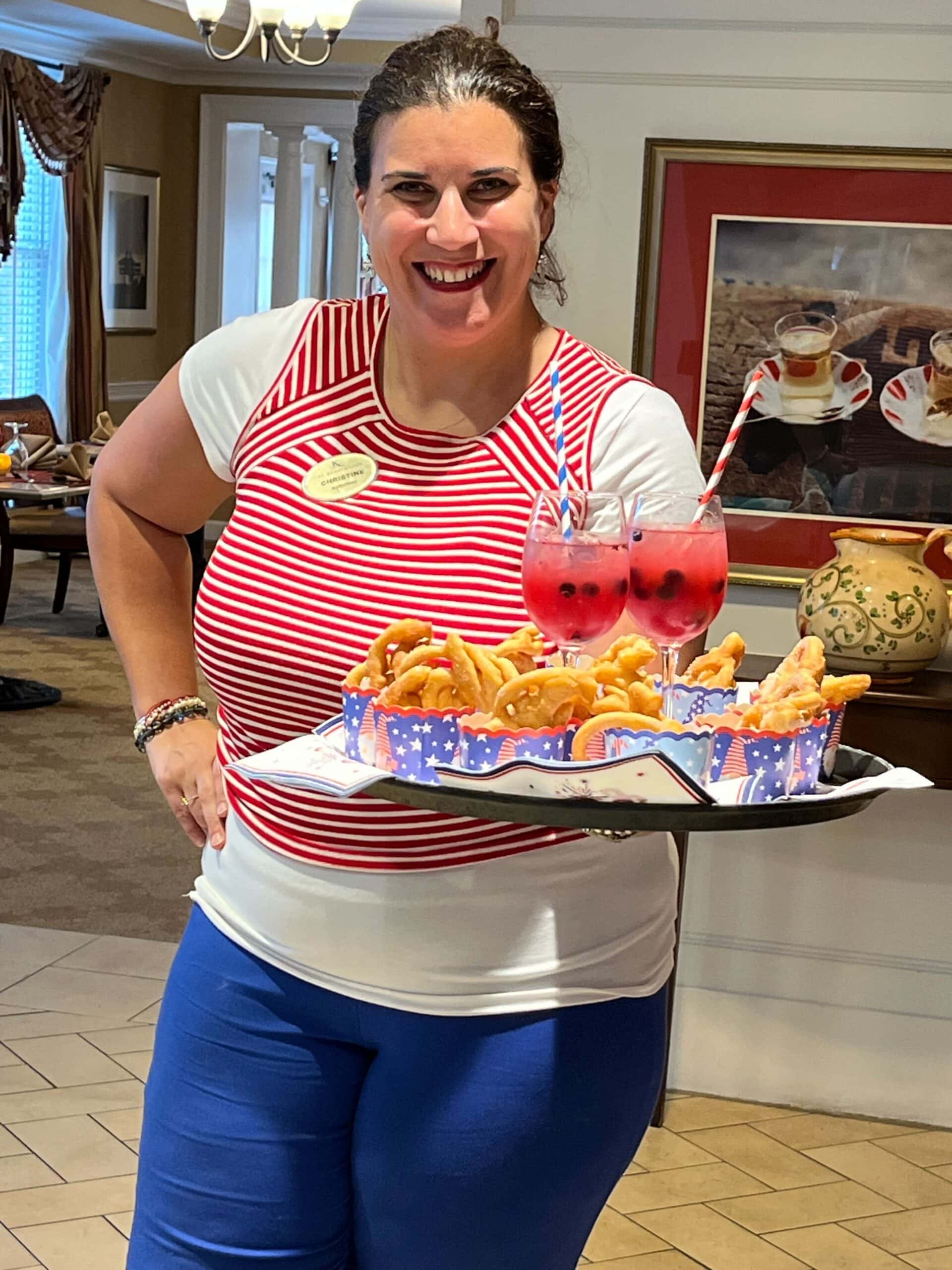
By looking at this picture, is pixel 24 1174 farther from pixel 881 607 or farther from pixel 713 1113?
pixel 881 607

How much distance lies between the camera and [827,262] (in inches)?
122

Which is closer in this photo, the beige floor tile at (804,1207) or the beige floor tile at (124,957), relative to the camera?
the beige floor tile at (804,1207)

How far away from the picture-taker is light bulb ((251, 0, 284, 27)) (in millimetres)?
5949

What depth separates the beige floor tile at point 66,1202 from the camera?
281cm

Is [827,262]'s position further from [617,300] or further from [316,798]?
[316,798]

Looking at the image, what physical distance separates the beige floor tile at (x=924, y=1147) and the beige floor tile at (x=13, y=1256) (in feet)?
5.23

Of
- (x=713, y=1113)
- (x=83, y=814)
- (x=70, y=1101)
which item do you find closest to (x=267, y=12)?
(x=83, y=814)

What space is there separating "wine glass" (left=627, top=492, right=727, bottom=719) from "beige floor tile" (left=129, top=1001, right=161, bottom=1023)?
248cm

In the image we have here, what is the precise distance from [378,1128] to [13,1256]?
5.22 feet

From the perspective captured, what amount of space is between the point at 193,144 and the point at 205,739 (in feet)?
33.0

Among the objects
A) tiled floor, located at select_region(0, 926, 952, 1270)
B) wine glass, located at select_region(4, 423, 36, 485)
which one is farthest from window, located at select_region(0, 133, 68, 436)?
tiled floor, located at select_region(0, 926, 952, 1270)

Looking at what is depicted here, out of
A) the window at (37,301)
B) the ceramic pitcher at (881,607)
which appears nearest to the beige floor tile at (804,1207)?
the ceramic pitcher at (881,607)

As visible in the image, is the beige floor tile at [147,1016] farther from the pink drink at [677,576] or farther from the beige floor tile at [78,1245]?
the pink drink at [677,576]

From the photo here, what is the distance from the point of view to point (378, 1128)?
1.37 metres
